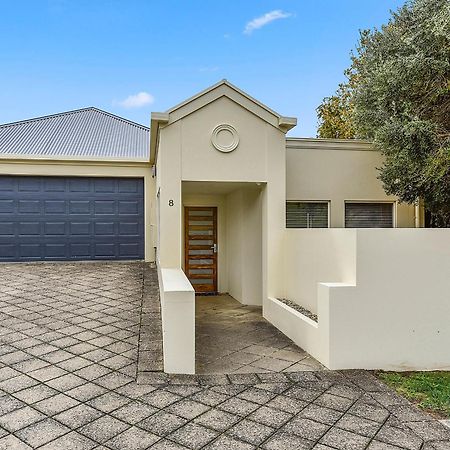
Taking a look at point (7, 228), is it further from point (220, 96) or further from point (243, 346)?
point (243, 346)

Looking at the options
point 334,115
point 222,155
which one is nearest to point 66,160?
point 222,155

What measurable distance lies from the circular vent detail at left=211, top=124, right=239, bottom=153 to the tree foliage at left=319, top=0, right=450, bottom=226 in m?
2.73

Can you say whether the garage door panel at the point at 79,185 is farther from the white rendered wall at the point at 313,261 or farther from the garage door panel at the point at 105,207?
the white rendered wall at the point at 313,261

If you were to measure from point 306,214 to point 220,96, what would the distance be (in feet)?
11.3

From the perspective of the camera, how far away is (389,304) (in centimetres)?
529

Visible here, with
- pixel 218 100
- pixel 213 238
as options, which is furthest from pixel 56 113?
pixel 218 100

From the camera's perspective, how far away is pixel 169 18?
40.4ft

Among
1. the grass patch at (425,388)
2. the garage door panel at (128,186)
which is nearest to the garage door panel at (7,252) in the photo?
the garage door panel at (128,186)

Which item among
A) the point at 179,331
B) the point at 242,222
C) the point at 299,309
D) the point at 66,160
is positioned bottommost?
the point at 299,309

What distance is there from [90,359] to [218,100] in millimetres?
5003

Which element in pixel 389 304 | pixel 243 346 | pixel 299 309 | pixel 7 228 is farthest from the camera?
pixel 7 228

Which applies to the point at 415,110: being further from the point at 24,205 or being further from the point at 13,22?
the point at 13,22

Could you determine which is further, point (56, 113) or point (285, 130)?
point (56, 113)

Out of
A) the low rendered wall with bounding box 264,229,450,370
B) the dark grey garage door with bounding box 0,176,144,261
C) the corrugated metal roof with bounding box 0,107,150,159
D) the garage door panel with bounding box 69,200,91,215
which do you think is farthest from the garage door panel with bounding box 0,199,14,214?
the low rendered wall with bounding box 264,229,450,370
